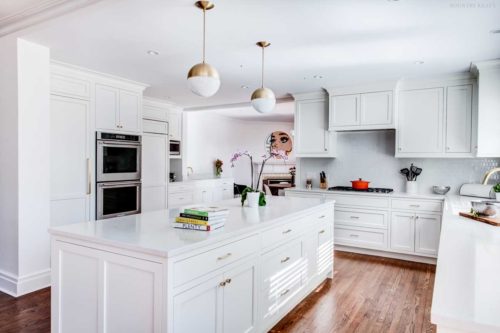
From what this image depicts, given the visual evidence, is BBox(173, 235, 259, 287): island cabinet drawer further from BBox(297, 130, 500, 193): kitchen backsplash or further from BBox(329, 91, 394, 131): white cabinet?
BBox(297, 130, 500, 193): kitchen backsplash

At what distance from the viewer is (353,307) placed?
2889 mm

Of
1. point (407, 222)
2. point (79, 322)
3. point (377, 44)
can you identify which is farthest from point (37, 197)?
point (407, 222)

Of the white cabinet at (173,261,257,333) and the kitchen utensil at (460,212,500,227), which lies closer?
the white cabinet at (173,261,257,333)

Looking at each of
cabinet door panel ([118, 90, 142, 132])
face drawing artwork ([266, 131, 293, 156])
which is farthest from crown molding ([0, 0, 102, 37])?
face drawing artwork ([266, 131, 293, 156])

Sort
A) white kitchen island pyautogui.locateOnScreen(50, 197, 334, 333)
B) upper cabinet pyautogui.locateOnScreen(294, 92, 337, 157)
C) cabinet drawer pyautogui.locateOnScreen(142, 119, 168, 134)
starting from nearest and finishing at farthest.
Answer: white kitchen island pyautogui.locateOnScreen(50, 197, 334, 333), upper cabinet pyautogui.locateOnScreen(294, 92, 337, 157), cabinet drawer pyautogui.locateOnScreen(142, 119, 168, 134)

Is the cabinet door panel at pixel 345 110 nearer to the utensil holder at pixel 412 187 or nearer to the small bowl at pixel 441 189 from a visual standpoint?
the utensil holder at pixel 412 187

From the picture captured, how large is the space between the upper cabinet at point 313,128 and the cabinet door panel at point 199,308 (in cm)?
343

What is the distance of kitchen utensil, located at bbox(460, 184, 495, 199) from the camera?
3859 millimetres

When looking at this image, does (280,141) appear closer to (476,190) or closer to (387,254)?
(387,254)

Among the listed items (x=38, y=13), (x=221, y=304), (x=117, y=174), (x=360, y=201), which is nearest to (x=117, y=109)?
(x=117, y=174)

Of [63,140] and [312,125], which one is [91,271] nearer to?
[63,140]

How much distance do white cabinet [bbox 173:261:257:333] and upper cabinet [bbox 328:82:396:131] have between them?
Result: 9.82ft

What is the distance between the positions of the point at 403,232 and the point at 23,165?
4193 millimetres

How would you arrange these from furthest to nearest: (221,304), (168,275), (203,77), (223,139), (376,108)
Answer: (223,139), (376,108), (203,77), (221,304), (168,275)
